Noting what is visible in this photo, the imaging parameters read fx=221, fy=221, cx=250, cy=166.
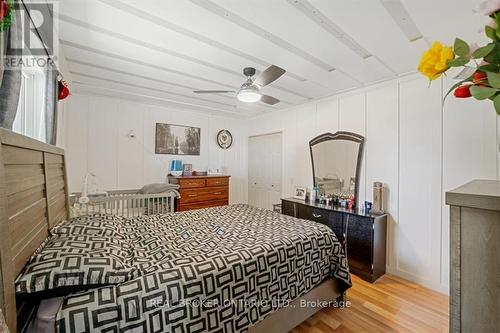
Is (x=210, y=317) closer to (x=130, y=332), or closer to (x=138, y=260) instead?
(x=130, y=332)

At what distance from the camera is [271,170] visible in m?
4.85

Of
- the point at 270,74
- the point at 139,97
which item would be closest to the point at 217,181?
the point at 139,97

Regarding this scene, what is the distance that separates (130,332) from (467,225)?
4.77 ft

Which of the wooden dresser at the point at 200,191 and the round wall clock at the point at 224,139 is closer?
the wooden dresser at the point at 200,191

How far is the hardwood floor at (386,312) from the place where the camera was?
1924mm

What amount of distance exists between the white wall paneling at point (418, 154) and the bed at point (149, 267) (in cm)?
128

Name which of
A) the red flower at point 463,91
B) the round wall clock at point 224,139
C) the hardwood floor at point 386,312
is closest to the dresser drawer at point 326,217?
the hardwood floor at point 386,312

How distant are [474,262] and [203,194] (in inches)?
158

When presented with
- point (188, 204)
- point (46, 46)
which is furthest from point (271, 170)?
point (46, 46)

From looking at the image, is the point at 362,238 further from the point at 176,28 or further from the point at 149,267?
the point at 176,28

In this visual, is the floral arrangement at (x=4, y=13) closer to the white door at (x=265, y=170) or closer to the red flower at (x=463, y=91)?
the red flower at (x=463, y=91)

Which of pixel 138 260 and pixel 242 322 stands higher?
pixel 138 260

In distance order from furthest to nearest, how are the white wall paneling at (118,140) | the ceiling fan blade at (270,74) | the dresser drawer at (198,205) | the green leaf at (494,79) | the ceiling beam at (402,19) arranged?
1. the dresser drawer at (198,205)
2. the white wall paneling at (118,140)
3. the ceiling fan blade at (270,74)
4. the ceiling beam at (402,19)
5. the green leaf at (494,79)

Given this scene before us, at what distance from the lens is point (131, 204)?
11.4 ft
